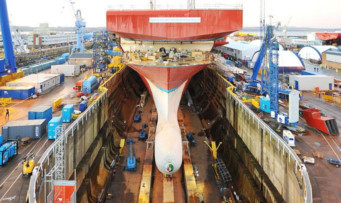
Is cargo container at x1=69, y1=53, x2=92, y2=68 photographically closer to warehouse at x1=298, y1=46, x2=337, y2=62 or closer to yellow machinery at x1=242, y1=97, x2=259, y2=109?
yellow machinery at x1=242, y1=97, x2=259, y2=109

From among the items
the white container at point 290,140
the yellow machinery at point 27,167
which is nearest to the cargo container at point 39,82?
the yellow machinery at point 27,167

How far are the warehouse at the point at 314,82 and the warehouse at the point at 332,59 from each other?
57.6ft

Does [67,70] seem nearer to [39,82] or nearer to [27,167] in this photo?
[39,82]

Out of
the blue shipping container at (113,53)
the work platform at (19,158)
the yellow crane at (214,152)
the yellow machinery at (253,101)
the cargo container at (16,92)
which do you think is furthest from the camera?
the blue shipping container at (113,53)

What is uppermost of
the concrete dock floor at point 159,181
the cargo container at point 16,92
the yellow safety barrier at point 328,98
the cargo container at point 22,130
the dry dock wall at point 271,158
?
the cargo container at point 16,92

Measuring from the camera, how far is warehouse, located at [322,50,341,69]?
134 feet

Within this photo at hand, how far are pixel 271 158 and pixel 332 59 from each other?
37.2 meters

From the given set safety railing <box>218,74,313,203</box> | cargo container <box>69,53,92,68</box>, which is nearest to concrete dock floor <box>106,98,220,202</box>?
safety railing <box>218,74,313,203</box>

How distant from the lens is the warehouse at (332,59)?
1607 inches

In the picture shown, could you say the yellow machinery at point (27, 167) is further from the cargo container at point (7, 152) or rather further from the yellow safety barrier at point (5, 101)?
the yellow safety barrier at point (5, 101)

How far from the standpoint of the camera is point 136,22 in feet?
57.1

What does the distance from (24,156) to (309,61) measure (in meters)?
56.4

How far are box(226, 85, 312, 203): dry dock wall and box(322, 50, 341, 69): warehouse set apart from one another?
3021 cm

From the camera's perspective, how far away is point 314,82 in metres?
26.9
